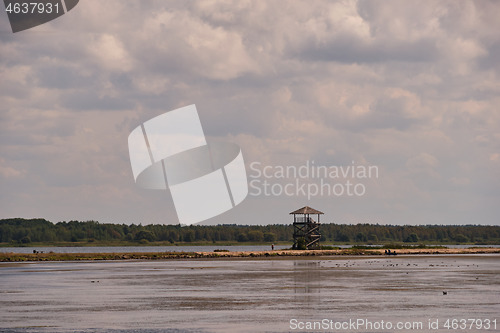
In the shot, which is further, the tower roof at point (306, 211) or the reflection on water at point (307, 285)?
the tower roof at point (306, 211)

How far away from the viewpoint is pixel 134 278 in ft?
206

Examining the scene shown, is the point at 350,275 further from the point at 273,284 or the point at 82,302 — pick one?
the point at 82,302

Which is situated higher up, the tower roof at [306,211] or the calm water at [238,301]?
the tower roof at [306,211]

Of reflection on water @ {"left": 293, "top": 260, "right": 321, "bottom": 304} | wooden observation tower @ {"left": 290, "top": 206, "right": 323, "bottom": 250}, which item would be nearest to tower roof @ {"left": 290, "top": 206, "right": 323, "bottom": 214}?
wooden observation tower @ {"left": 290, "top": 206, "right": 323, "bottom": 250}

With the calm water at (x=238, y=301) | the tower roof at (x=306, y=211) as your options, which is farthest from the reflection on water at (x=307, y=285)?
the tower roof at (x=306, y=211)

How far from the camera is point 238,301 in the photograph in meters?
43.2

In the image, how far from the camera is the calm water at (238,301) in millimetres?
34781

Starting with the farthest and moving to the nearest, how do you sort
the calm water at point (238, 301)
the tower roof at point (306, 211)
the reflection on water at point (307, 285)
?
the tower roof at point (306, 211) → the reflection on water at point (307, 285) → the calm water at point (238, 301)

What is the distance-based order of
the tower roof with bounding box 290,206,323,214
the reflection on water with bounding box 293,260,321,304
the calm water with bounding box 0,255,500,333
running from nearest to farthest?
the calm water with bounding box 0,255,500,333
the reflection on water with bounding box 293,260,321,304
the tower roof with bounding box 290,206,323,214

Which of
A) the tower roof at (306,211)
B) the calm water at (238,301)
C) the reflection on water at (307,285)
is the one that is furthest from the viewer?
the tower roof at (306,211)

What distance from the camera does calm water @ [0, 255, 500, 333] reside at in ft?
114

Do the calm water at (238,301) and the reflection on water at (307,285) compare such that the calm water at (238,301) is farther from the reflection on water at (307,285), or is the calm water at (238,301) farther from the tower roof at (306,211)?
the tower roof at (306,211)

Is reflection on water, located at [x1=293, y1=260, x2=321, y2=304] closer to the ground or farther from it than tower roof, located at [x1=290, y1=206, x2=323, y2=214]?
closer to the ground

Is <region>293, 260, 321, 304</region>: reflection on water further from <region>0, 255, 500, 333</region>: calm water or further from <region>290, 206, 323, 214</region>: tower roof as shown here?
<region>290, 206, 323, 214</region>: tower roof
